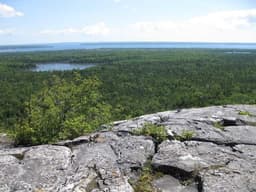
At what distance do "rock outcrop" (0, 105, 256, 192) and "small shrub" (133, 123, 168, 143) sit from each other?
10 centimetres

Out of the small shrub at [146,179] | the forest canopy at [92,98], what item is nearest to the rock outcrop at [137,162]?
the small shrub at [146,179]

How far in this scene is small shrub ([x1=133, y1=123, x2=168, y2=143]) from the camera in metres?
4.49

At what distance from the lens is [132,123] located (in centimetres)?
548

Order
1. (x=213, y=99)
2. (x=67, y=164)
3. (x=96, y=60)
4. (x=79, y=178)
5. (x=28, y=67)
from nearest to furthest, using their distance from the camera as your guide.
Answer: (x=79, y=178) → (x=67, y=164) → (x=213, y=99) → (x=28, y=67) → (x=96, y=60)

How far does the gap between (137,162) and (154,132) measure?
1.07 metres

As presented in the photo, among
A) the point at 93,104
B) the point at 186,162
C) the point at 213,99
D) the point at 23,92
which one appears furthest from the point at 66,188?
the point at 23,92

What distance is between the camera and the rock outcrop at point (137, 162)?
310cm

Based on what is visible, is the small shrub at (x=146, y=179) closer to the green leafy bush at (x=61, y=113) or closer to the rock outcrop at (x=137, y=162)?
the rock outcrop at (x=137, y=162)

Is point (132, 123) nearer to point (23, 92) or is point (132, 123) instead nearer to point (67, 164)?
point (67, 164)

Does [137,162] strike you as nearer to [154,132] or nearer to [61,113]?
[154,132]

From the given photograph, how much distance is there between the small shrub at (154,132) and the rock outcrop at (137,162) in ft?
0.32

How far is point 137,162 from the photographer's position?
12.0 feet

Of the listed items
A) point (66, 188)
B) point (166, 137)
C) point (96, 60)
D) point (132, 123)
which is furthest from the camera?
point (96, 60)

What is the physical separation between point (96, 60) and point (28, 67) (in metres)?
23.3
